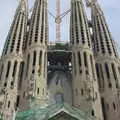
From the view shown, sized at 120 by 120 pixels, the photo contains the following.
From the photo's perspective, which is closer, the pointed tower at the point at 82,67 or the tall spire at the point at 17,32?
the pointed tower at the point at 82,67

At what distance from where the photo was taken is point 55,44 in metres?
47.4

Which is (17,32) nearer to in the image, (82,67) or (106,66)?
(82,67)

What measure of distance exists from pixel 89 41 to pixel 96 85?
25.5 ft

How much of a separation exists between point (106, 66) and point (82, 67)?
3448mm

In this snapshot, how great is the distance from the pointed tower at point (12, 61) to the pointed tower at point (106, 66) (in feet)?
32.4

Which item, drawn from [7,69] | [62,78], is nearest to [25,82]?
[7,69]

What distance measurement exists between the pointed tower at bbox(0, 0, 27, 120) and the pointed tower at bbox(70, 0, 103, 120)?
668cm

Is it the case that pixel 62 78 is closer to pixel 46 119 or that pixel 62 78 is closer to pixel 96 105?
pixel 96 105

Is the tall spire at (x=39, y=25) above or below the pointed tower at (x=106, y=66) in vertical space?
above

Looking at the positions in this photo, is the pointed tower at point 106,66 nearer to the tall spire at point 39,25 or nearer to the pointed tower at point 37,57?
the pointed tower at point 37,57

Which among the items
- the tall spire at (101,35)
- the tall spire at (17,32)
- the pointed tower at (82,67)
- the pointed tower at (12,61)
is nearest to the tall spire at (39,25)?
the tall spire at (17,32)

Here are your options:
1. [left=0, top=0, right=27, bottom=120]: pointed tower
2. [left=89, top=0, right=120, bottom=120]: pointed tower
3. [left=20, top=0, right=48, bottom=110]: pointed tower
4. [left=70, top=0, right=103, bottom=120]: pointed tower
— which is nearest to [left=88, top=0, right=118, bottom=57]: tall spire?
[left=89, top=0, right=120, bottom=120]: pointed tower

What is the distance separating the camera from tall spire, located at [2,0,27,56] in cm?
4322

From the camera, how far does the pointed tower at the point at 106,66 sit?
38.2m
